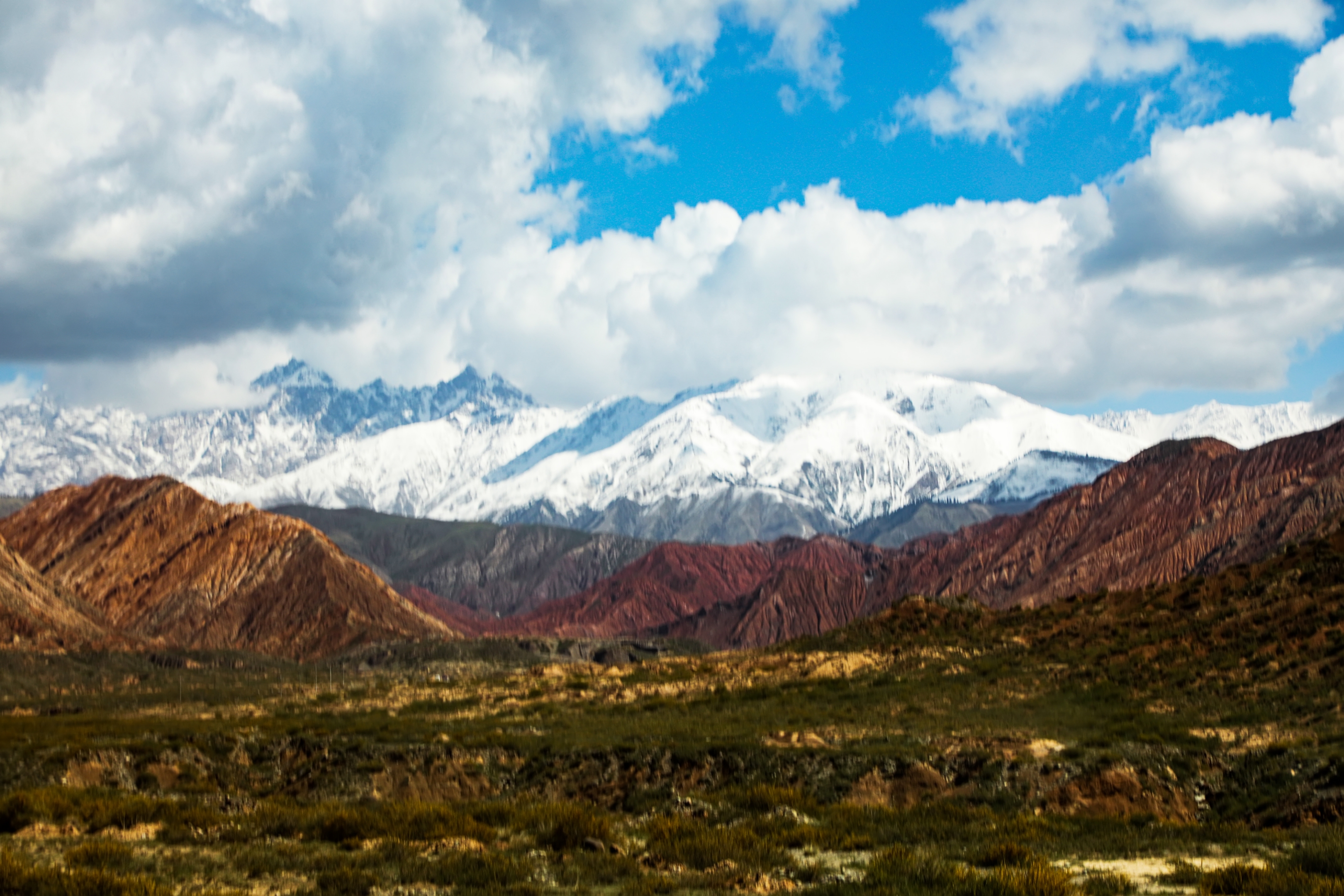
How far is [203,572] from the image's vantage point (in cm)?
17375

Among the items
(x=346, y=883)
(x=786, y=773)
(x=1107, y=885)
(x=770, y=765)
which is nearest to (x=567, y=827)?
(x=346, y=883)

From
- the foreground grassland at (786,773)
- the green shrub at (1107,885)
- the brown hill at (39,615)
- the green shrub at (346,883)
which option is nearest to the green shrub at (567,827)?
the foreground grassland at (786,773)

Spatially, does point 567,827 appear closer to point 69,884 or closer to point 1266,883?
point 69,884

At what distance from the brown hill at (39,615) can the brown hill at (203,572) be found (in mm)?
17450

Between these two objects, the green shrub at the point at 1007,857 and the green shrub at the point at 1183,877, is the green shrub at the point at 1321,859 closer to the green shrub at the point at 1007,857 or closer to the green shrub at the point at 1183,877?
the green shrub at the point at 1183,877

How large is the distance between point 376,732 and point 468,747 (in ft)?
27.7

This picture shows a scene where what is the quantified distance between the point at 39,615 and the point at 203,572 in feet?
158

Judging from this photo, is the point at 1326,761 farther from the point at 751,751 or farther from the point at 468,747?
the point at 468,747

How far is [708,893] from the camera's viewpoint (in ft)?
51.1

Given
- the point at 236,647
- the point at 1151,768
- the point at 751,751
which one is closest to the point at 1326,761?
the point at 1151,768

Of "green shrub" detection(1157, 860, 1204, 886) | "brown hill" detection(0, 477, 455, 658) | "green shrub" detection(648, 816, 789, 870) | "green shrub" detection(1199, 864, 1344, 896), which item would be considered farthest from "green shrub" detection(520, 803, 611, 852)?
"brown hill" detection(0, 477, 455, 658)

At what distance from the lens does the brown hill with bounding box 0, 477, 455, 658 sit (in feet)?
538

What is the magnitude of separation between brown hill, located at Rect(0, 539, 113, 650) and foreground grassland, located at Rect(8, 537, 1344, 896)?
4966cm

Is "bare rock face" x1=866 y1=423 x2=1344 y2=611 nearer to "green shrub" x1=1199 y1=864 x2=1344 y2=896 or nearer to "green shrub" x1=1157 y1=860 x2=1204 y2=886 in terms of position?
"green shrub" x1=1157 y1=860 x2=1204 y2=886
